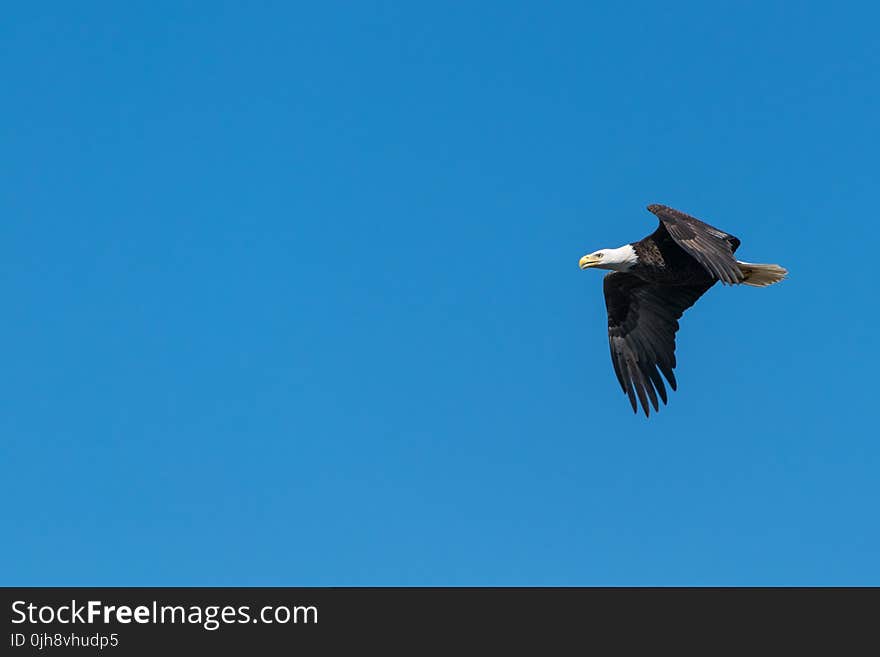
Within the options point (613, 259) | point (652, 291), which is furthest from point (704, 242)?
point (652, 291)

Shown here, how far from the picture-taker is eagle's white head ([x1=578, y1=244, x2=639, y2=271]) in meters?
17.6

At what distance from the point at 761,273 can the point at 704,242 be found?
2.41 metres

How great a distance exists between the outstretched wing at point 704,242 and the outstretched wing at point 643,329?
202cm

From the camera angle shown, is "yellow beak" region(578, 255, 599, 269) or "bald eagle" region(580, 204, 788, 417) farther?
"yellow beak" region(578, 255, 599, 269)

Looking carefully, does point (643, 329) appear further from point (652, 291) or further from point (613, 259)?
point (613, 259)

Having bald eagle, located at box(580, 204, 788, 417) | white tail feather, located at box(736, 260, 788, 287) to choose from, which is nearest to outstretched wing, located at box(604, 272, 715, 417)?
bald eagle, located at box(580, 204, 788, 417)

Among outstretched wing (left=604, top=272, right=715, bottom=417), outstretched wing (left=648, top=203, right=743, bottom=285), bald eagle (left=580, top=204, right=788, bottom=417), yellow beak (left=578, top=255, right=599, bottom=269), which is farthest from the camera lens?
outstretched wing (left=604, top=272, right=715, bottom=417)

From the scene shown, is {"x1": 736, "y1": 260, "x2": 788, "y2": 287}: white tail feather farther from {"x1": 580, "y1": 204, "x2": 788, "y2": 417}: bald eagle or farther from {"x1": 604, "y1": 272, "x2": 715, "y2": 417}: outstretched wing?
{"x1": 604, "y1": 272, "x2": 715, "y2": 417}: outstretched wing

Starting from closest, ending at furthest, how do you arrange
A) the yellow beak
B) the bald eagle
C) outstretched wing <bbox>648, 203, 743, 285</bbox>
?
outstretched wing <bbox>648, 203, 743, 285</bbox> → the bald eagle → the yellow beak

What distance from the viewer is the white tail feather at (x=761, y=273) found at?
1761 centimetres
